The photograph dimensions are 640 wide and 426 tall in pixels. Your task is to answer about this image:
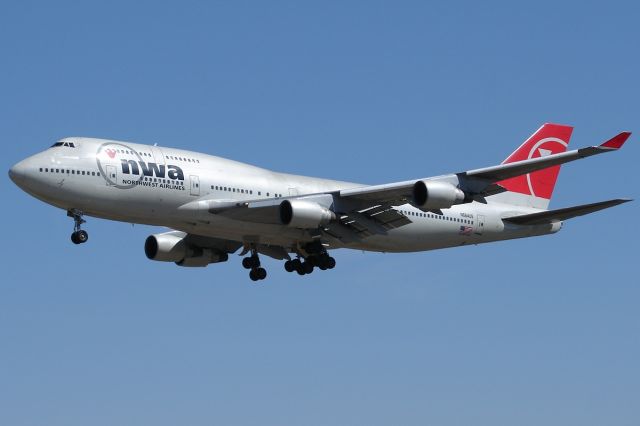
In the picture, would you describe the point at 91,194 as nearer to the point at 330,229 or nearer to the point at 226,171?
the point at 226,171

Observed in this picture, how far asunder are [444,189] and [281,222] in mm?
6446

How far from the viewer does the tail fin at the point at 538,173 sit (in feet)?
182

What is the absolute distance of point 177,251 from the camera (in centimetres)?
5206

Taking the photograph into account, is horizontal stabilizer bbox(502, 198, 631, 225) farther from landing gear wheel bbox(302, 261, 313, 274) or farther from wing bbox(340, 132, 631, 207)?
landing gear wheel bbox(302, 261, 313, 274)

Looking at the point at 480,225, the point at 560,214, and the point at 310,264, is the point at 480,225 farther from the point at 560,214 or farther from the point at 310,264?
the point at 310,264

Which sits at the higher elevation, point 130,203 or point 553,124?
point 553,124

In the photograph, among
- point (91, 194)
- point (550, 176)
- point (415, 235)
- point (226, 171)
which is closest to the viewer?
point (91, 194)

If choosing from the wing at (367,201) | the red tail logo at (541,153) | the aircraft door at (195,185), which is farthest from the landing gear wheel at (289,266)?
the red tail logo at (541,153)

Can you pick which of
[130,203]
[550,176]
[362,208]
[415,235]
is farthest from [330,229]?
[550,176]

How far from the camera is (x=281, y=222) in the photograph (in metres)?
46.3

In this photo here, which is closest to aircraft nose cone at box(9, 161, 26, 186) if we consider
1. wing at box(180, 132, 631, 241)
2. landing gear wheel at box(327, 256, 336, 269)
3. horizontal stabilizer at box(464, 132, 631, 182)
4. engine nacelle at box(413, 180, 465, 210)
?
wing at box(180, 132, 631, 241)

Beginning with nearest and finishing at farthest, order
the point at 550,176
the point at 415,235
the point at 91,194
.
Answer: the point at 91,194, the point at 415,235, the point at 550,176

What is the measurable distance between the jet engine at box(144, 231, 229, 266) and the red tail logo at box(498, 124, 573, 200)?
1423cm

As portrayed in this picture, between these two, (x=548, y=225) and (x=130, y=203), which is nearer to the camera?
(x=130, y=203)
